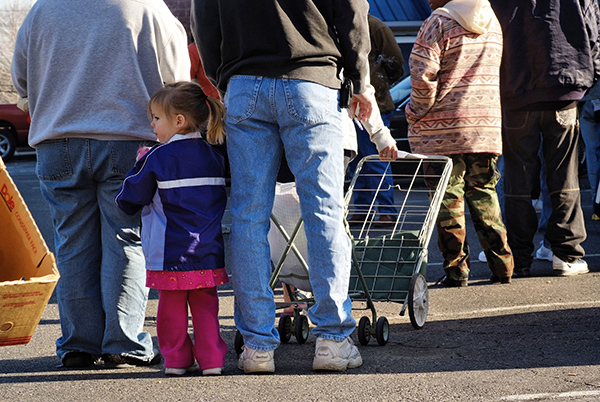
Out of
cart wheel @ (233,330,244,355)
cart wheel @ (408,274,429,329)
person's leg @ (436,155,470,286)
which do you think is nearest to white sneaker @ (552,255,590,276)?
person's leg @ (436,155,470,286)

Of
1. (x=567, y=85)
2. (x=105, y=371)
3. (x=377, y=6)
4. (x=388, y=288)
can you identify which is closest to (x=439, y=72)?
(x=567, y=85)

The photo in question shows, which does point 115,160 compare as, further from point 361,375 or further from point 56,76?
point 361,375

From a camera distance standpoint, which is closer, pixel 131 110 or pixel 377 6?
pixel 131 110

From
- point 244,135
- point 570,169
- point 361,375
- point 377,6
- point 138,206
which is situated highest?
point 244,135

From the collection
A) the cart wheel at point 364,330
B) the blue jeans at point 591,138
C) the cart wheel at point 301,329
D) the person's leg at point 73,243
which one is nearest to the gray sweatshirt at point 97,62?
the person's leg at point 73,243

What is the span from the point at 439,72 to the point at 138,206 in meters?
2.79

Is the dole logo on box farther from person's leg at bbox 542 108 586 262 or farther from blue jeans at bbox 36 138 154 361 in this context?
person's leg at bbox 542 108 586 262

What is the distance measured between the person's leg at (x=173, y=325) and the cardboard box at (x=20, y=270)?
4.11 ft

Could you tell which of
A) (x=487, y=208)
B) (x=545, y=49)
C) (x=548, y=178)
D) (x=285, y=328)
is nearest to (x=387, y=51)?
(x=545, y=49)

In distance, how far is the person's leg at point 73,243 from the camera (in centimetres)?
430

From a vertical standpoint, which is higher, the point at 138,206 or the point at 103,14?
the point at 103,14

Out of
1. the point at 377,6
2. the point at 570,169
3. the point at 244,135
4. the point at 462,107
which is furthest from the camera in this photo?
the point at 377,6

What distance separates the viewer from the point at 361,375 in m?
4.06

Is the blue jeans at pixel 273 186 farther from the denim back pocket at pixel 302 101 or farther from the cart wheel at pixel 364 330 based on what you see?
the cart wheel at pixel 364 330
